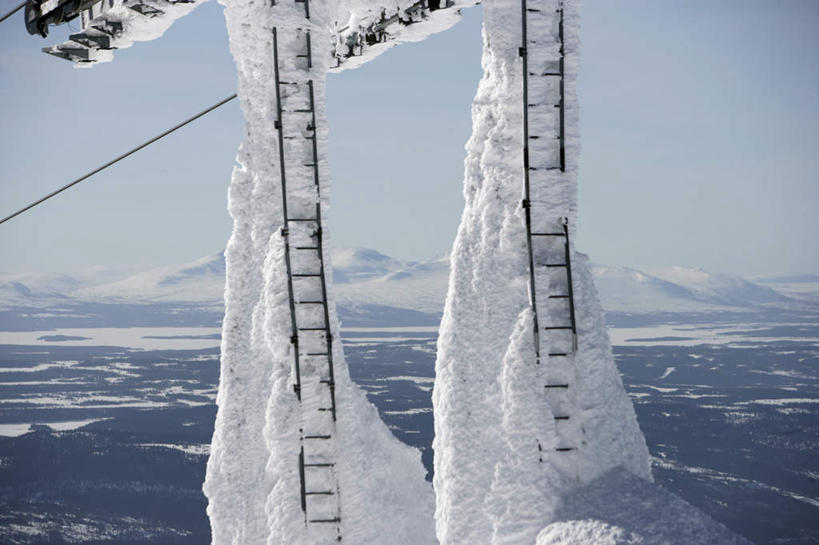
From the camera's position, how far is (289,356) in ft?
14.3

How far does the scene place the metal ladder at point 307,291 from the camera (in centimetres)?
432

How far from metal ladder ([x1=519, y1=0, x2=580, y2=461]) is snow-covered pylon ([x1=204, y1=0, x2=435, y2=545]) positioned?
1.30 meters

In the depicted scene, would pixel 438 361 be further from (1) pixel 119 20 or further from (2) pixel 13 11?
(2) pixel 13 11

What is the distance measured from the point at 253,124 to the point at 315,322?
3.85 feet

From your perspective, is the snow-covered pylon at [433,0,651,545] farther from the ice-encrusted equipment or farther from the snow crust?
the ice-encrusted equipment

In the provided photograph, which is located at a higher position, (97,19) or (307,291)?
(97,19)

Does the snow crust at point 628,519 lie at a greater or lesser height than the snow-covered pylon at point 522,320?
lesser

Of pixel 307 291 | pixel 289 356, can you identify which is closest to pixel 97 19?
pixel 307 291

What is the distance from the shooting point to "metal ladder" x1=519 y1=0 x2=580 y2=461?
355 centimetres

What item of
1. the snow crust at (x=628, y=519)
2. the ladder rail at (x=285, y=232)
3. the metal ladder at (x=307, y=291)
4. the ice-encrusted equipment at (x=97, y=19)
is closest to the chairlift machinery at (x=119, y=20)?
the ice-encrusted equipment at (x=97, y=19)

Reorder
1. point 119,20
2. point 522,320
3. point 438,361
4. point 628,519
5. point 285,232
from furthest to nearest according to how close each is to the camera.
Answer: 1. point 119,20
2. point 285,232
3. point 438,361
4. point 522,320
5. point 628,519

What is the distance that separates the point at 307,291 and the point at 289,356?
37 cm

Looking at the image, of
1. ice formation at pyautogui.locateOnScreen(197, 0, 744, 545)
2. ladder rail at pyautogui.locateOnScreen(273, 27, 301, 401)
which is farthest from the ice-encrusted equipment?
ladder rail at pyautogui.locateOnScreen(273, 27, 301, 401)

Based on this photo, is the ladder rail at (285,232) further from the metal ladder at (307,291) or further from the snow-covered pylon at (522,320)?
the snow-covered pylon at (522,320)
